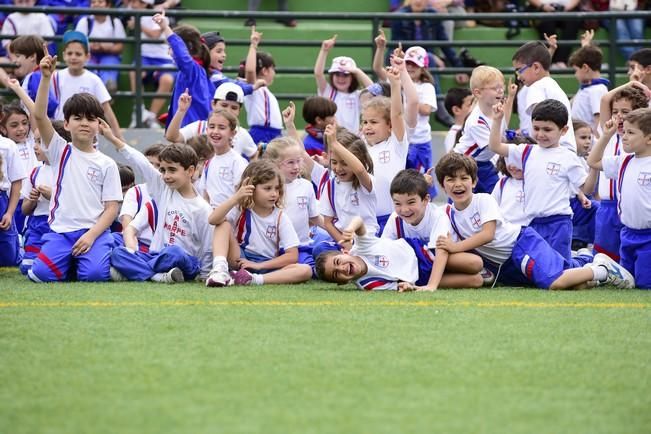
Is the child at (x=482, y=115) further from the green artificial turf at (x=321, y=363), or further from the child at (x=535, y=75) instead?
the green artificial turf at (x=321, y=363)

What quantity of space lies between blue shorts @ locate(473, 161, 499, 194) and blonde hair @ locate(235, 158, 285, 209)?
2192 mm

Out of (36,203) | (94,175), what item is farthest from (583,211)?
(36,203)

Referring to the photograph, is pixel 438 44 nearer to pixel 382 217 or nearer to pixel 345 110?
pixel 345 110

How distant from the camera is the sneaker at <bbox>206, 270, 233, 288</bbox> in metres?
8.05

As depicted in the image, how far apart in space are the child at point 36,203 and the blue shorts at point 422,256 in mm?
2940

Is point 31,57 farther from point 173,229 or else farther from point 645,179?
point 645,179

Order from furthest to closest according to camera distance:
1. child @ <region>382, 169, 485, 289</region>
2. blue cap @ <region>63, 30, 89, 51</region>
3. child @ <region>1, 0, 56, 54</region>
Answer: child @ <region>1, 0, 56, 54</region>
blue cap @ <region>63, 30, 89, 51</region>
child @ <region>382, 169, 485, 289</region>

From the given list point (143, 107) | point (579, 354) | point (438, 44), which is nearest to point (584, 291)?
point (579, 354)

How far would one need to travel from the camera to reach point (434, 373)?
16.9 ft

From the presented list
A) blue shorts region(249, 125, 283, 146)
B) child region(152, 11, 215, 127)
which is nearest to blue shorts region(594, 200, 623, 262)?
blue shorts region(249, 125, 283, 146)

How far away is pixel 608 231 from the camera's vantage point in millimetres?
9047

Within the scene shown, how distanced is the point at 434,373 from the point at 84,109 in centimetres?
427

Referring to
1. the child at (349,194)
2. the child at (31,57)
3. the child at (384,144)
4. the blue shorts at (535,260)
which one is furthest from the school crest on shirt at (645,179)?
the child at (31,57)

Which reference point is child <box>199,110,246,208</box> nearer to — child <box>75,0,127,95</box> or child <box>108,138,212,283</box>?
child <box>108,138,212,283</box>
